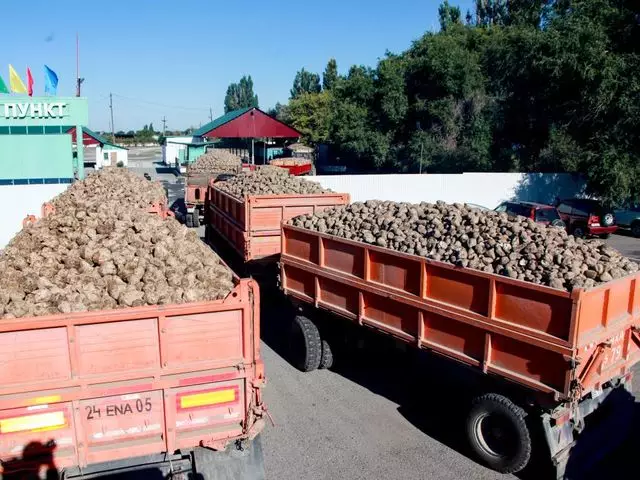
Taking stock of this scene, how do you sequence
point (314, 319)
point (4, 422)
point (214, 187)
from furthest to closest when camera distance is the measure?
point (214, 187) → point (314, 319) → point (4, 422)

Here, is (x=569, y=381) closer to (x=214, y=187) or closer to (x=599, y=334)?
(x=599, y=334)

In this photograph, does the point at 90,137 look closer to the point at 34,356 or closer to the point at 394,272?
the point at 394,272

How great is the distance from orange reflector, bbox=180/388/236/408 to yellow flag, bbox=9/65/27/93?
75.4ft

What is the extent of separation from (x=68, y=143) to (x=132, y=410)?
20424 mm

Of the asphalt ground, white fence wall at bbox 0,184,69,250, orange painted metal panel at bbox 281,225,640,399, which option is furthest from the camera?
white fence wall at bbox 0,184,69,250

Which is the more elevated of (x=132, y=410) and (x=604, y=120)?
(x=604, y=120)

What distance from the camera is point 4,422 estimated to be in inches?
161

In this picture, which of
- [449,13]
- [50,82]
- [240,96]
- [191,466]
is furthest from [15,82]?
[240,96]

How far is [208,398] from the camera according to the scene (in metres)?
4.59

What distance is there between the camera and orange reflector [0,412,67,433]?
162 inches

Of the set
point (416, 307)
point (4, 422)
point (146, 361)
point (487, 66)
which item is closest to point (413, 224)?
point (416, 307)

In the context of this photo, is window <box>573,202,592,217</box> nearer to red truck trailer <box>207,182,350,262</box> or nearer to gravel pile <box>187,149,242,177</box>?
red truck trailer <box>207,182,350,262</box>

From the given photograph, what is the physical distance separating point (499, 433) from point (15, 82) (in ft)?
78.2

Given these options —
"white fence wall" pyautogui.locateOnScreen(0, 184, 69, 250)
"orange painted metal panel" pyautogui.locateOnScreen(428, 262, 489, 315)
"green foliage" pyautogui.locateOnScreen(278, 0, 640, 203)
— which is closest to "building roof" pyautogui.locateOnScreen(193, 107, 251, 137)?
"green foliage" pyautogui.locateOnScreen(278, 0, 640, 203)
